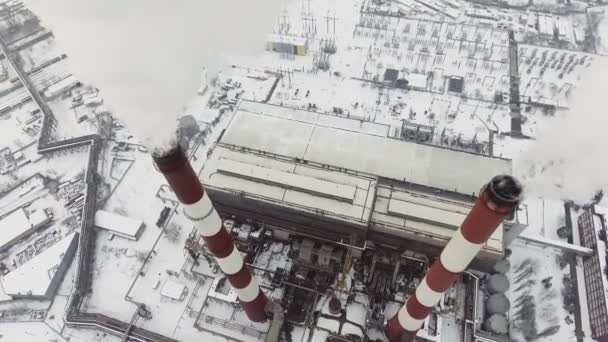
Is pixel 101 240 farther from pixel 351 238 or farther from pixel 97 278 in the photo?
pixel 351 238

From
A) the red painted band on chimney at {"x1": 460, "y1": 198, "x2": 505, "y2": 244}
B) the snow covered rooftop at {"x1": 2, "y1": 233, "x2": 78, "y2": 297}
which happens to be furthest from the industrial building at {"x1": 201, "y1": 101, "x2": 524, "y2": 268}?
the snow covered rooftop at {"x1": 2, "y1": 233, "x2": 78, "y2": 297}

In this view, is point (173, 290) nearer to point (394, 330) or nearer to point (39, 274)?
point (39, 274)

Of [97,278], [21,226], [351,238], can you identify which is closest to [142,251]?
[97,278]

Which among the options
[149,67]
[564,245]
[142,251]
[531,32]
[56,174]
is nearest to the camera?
[149,67]

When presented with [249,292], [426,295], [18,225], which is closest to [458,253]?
[426,295]

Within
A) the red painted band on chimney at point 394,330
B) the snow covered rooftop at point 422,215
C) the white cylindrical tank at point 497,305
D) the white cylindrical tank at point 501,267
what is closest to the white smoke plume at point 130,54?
the snow covered rooftop at point 422,215
